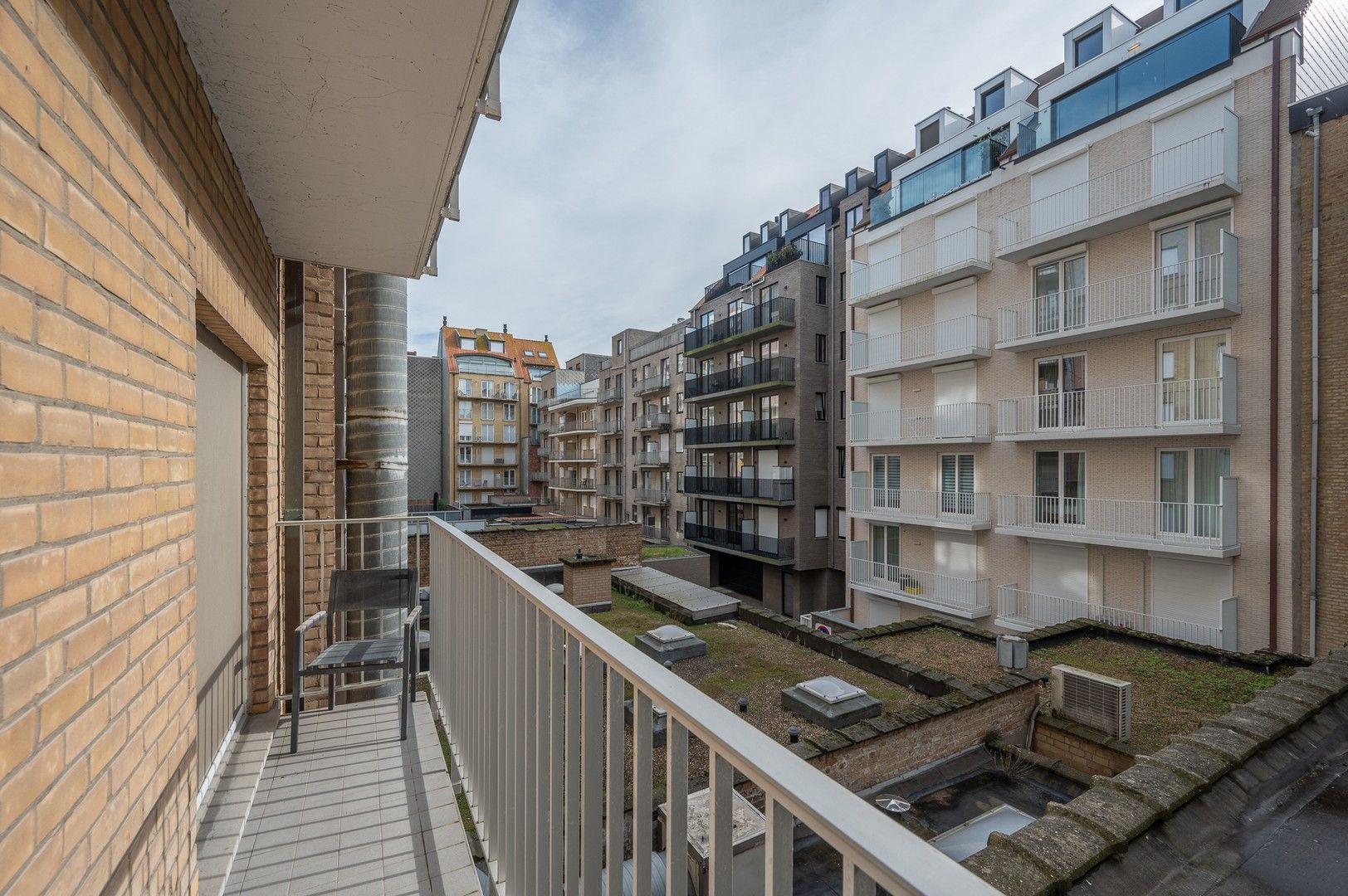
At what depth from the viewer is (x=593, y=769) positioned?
1.25m

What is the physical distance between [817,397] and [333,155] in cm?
2120

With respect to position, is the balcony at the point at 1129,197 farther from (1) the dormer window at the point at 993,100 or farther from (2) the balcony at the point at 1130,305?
(1) the dormer window at the point at 993,100

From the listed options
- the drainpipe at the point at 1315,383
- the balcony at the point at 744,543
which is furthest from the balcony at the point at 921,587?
the drainpipe at the point at 1315,383

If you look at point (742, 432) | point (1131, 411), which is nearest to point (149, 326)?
point (1131, 411)

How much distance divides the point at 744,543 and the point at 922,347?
1089 centimetres

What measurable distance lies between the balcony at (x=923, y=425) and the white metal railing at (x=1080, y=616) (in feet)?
12.1

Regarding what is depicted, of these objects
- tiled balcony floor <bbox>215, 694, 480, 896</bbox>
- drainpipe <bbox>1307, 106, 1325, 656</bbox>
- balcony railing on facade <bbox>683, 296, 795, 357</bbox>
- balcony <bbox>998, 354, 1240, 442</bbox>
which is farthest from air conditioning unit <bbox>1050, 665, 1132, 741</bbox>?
balcony railing on facade <bbox>683, 296, 795, 357</bbox>

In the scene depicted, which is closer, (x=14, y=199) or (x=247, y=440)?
(x=14, y=199)

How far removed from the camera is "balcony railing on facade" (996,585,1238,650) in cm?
1056

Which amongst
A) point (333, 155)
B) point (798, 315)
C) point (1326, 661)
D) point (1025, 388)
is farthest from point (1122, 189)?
point (333, 155)

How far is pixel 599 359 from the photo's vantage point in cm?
4331

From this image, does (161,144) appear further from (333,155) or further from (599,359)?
(599,359)

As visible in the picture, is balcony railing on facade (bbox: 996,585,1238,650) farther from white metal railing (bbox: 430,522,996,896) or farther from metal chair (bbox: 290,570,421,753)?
white metal railing (bbox: 430,522,996,896)

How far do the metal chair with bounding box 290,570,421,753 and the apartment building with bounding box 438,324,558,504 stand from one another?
38.6 m
